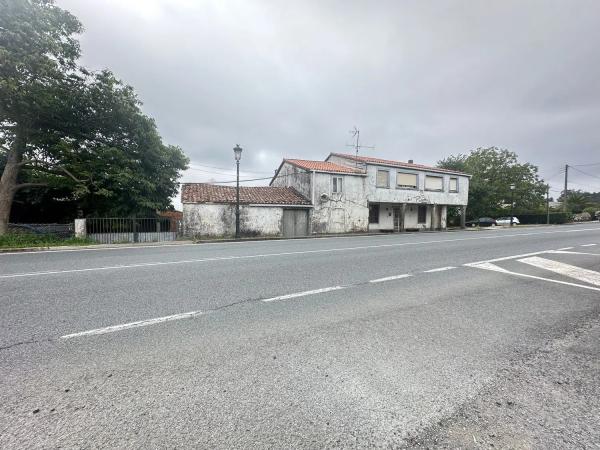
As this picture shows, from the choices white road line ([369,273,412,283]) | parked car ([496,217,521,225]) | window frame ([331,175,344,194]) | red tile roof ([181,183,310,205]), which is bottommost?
white road line ([369,273,412,283])

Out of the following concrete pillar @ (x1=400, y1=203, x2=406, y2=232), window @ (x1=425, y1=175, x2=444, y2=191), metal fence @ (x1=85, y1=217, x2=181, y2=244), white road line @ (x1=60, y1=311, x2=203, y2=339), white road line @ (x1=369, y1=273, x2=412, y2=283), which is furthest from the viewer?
window @ (x1=425, y1=175, x2=444, y2=191)

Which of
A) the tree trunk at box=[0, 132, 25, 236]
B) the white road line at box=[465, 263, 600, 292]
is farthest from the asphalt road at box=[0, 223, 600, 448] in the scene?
the tree trunk at box=[0, 132, 25, 236]

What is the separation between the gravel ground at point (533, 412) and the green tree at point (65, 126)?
59.5 ft

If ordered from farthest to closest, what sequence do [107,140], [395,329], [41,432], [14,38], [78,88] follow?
[107,140]
[78,88]
[14,38]
[395,329]
[41,432]

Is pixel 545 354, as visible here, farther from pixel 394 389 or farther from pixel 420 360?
pixel 394 389

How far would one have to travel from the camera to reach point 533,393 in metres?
2.21

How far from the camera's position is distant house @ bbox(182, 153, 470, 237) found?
18.9 metres

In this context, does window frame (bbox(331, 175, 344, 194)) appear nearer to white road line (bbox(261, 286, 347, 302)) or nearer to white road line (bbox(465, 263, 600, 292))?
white road line (bbox(465, 263, 600, 292))

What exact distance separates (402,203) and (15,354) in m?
25.4

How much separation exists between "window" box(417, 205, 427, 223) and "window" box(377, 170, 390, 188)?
18.4 ft

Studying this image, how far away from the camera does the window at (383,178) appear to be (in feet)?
79.0

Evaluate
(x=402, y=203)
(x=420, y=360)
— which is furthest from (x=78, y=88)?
(x=402, y=203)

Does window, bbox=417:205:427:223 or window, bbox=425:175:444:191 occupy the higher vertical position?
window, bbox=425:175:444:191

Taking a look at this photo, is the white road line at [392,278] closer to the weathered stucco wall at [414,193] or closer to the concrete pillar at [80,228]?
the concrete pillar at [80,228]
